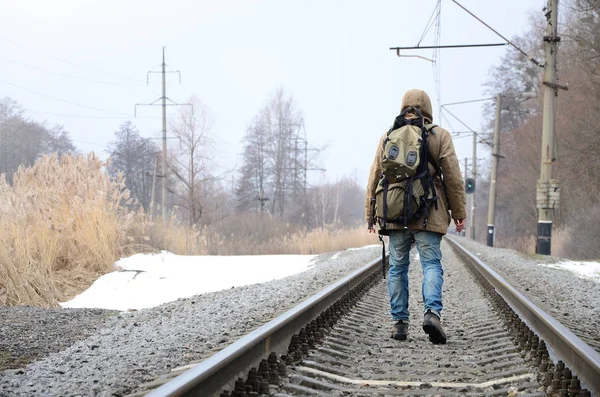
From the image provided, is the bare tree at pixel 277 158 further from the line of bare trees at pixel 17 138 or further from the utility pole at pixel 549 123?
the utility pole at pixel 549 123

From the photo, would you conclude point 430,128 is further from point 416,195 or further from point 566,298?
point 566,298

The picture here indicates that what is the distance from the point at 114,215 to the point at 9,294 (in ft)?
12.6

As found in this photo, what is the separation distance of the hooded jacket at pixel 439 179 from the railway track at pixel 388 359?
853 mm

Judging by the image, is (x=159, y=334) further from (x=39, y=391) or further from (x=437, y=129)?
(x=437, y=129)

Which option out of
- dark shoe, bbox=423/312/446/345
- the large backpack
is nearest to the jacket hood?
the large backpack

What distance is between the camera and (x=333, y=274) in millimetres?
8852

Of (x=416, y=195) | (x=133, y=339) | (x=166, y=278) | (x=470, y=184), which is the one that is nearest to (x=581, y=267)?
(x=166, y=278)

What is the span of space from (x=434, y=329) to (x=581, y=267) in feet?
34.3

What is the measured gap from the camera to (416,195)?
4.71m

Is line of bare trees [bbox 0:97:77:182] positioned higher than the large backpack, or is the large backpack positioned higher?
line of bare trees [bbox 0:97:77:182]

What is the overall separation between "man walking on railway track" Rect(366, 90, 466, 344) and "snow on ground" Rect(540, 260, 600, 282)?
290 inches

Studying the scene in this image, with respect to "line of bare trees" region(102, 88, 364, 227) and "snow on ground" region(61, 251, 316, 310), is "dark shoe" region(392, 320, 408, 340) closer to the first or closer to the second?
"snow on ground" region(61, 251, 316, 310)

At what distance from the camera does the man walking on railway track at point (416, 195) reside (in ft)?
15.5

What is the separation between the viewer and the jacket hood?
16.5 feet
